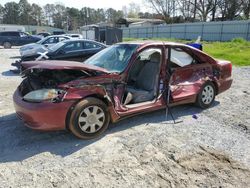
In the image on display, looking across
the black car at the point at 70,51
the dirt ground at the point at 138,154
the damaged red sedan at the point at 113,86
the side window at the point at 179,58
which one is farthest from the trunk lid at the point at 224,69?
the black car at the point at 70,51

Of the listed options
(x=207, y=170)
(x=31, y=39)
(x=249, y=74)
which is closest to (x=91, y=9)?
(x=31, y=39)

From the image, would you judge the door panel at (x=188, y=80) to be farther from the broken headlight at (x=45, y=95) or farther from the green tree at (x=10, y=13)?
the green tree at (x=10, y=13)

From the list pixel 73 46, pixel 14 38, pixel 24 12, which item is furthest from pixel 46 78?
pixel 24 12

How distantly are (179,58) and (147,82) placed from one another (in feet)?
2.87

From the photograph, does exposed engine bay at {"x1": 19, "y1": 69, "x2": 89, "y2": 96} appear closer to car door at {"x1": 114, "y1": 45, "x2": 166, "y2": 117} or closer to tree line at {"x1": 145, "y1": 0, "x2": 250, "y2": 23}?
car door at {"x1": 114, "y1": 45, "x2": 166, "y2": 117}

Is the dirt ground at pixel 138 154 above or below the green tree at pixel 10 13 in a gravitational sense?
below

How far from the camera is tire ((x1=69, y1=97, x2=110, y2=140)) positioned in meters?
4.16

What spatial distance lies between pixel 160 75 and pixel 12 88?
5108 mm

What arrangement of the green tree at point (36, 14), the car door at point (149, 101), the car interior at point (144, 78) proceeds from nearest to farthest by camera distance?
1. the car door at point (149, 101)
2. the car interior at point (144, 78)
3. the green tree at point (36, 14)

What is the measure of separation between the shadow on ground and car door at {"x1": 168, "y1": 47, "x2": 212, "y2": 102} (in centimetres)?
49

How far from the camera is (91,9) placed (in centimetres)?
10475

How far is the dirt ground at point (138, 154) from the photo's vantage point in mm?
3312

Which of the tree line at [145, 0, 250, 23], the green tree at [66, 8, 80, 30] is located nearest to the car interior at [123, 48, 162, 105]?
the tree line at [145, 0, 250, 23]

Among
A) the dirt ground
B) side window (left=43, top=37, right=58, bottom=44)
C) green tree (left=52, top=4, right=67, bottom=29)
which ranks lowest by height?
the dirt ground
